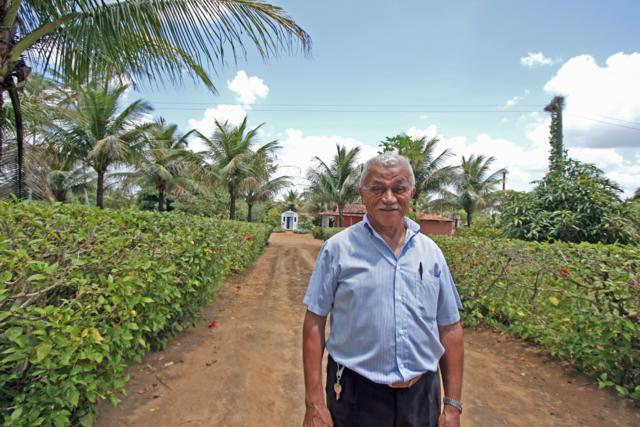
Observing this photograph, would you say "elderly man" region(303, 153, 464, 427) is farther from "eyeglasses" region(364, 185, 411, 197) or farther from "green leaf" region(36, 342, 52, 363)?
"green leaf" region(36, 342, 52, 363)

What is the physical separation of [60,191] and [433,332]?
30.8 metres

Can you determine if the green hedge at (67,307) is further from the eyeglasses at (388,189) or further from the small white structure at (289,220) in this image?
the small white structure at (289,220)

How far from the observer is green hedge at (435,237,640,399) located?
3094 mm

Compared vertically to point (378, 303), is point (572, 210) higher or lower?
higher

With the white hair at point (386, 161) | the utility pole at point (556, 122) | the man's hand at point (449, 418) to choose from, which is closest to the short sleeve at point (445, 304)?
the man's hand at point (449, 418)

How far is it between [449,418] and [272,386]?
2054 mm

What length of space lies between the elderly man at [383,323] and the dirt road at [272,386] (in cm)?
147

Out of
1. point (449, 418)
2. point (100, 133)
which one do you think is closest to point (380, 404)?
point (449, 418)

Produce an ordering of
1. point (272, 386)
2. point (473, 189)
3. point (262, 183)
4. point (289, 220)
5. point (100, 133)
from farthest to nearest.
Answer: point (289, 220) < point (473, 189) < point (262, 183) < point (100, 133) < point (272, 386)

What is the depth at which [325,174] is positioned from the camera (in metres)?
25.7

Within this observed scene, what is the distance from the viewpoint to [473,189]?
30281 millimetres

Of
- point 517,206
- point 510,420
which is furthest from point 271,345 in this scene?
point 517,206

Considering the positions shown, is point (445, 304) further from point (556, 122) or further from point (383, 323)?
point (556, 122)

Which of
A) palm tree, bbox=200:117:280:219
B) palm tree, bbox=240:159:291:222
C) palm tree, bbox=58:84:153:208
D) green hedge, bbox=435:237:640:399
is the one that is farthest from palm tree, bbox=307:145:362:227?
green hedge, bbox=435:237:640:399
